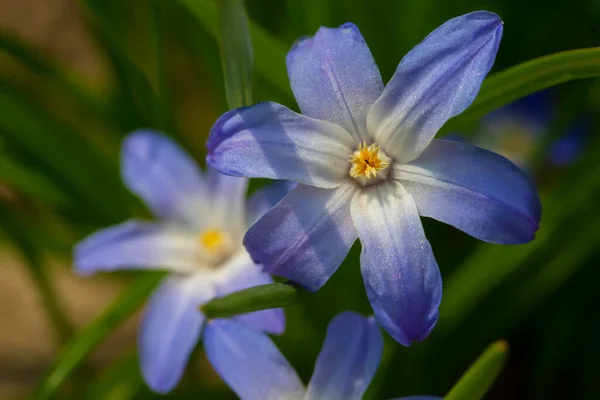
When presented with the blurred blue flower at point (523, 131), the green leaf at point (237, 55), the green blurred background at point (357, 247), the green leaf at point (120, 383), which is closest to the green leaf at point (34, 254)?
the green blurred background at point (357, 247)

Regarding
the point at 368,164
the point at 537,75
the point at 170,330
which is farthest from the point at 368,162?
the point at 170,330

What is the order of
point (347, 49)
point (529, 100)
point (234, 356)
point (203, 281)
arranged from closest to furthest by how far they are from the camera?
1. point (347, 49)
2. point (234, 356)
3. point (203, 281)
4. point (529, 100)

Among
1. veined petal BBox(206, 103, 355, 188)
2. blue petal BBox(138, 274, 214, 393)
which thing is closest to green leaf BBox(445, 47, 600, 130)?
veined petal BBox(206, 103, 355, 188)

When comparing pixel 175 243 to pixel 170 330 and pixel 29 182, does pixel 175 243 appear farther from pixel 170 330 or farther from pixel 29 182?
pixel 29 182

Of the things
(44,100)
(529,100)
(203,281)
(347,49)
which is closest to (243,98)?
(347,49)

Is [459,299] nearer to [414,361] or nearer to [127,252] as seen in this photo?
[414,361]

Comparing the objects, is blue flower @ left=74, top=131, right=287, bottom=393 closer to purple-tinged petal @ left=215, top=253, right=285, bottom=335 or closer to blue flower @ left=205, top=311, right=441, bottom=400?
purple-tinged petal @ left=215, top=253, right=285, bottom=335
